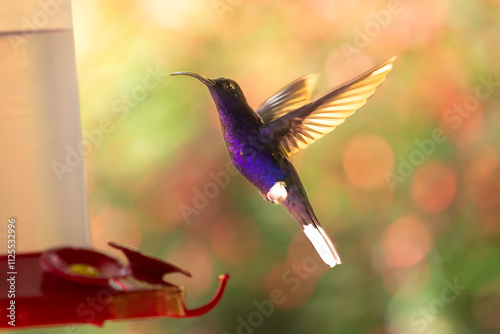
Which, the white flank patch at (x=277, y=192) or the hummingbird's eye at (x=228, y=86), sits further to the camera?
the white flank patch at (x=277, y=192)

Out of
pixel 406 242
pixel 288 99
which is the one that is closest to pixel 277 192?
pixel 288 99

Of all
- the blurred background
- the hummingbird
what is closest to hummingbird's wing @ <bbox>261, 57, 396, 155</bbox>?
the hummingbird

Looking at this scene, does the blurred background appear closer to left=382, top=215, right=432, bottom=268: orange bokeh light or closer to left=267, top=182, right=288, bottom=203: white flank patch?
left=382, top=215, right=432, bottom=268: orange bokeh light

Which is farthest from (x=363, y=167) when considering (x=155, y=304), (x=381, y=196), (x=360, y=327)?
(x=155, y=304)

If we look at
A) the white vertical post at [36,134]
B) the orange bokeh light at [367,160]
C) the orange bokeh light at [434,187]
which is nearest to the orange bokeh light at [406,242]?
the orange bokeh light at [434,187]

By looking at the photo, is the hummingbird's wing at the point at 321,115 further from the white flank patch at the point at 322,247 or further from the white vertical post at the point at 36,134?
the white vertical post at the point at 36,134

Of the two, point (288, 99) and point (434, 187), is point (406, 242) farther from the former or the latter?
point (288, 99)
